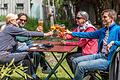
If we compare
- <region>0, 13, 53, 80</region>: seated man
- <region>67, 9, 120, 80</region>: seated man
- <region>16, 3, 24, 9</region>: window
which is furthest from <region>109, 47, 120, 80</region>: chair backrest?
<region>16, 3, 24, 9</region>: window

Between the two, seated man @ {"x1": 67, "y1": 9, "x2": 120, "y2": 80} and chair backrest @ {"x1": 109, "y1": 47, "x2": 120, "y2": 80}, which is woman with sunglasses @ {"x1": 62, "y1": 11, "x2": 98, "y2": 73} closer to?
seated man @ {"x1": 67, "y1": 9, "x2": 120, "y2": 80}

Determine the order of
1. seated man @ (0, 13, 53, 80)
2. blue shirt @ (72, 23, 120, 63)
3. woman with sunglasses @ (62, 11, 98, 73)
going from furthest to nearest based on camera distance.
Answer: woman with sunglasses @ (62, 11, 98, 73) < seated man @ (0, 13, 53, 80) < blue shirt @ (72, 23, 120, 63)

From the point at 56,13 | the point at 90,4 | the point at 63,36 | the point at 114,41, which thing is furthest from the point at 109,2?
the point at 114,41

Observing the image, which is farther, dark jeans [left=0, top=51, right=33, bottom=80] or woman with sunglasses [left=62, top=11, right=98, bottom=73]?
woman with sunglasses [left=62, top=11, right=98, bottom=73]

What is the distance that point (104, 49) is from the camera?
6297 millimetres

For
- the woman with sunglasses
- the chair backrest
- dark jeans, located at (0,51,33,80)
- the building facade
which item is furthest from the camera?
the building facade

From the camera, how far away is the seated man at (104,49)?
19.6 feet

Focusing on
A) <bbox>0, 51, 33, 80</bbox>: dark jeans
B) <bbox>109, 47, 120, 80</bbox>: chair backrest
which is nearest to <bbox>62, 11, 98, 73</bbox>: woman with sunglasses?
<bbox>0, 51, 33, 80</bbox>: dark jeans

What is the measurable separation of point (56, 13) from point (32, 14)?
2.49m

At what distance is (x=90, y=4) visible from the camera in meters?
24.5

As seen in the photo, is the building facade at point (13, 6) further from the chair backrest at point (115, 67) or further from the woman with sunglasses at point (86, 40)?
the chair backrest at point (115, 67)

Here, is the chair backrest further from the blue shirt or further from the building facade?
the building facade

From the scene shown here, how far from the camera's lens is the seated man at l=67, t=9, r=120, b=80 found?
19.6 ft

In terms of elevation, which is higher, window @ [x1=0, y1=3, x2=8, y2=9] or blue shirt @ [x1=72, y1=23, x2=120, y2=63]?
blue shirt @ [x1=72, y1=23, x2=120, y2=63]
